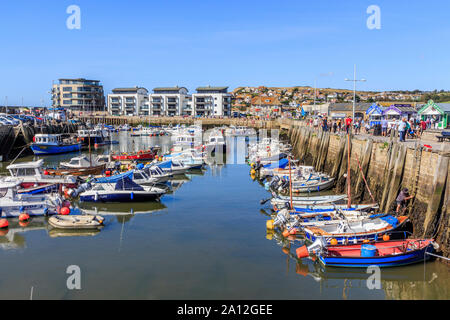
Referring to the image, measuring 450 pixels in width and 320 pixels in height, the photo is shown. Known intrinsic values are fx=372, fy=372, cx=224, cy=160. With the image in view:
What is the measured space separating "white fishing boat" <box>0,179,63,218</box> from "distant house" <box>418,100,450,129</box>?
34.2 metres

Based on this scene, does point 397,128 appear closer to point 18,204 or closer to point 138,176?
point 138,176

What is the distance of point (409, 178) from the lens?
20.0 m

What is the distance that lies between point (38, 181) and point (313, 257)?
21.3m

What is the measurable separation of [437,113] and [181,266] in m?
32.6

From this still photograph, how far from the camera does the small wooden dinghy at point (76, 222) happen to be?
2080cm

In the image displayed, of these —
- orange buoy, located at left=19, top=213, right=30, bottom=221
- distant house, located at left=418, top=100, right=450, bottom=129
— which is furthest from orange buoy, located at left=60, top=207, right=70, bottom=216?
distant house, located at left=418, top=100, right=450, bottom=129

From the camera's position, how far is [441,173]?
54.7 ft

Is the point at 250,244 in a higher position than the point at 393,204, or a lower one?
lower

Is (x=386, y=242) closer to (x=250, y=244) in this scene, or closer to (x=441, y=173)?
(x=441, y=173)

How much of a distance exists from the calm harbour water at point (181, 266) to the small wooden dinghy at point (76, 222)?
0.52m

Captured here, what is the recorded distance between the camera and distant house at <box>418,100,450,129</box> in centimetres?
3566

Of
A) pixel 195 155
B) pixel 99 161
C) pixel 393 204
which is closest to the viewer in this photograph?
pixel 393 204

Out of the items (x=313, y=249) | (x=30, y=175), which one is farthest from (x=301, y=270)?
(x=30, y=175)

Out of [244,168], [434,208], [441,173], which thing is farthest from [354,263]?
[244,168]
